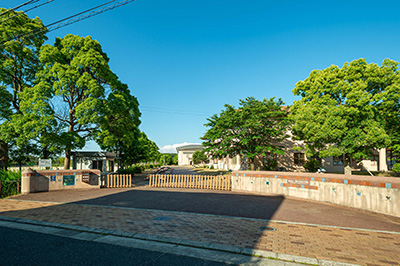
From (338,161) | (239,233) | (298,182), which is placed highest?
(338,161)

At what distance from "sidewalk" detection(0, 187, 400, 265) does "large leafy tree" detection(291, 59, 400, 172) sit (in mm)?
14728

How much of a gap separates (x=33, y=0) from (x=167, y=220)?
827cm

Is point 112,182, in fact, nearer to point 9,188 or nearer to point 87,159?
point 9,188

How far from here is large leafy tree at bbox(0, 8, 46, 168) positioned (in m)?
16.8

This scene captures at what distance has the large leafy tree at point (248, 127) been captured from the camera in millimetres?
22297

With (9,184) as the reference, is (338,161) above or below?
above

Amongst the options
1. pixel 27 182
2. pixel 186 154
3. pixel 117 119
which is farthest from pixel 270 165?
pixel 186 154

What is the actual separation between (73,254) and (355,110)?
22.1 m

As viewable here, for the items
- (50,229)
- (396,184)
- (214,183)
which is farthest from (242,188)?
(50,229)

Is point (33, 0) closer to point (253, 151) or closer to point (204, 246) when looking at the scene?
point (204, 246)

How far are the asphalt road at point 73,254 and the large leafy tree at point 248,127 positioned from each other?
690 inches

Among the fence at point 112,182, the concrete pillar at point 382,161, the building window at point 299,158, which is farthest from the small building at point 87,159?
the concrete pillar at point 382,161

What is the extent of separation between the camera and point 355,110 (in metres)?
19.0

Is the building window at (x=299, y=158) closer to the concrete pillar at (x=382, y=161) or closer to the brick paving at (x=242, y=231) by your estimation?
the concrete pillar at (x=382, y=161)
